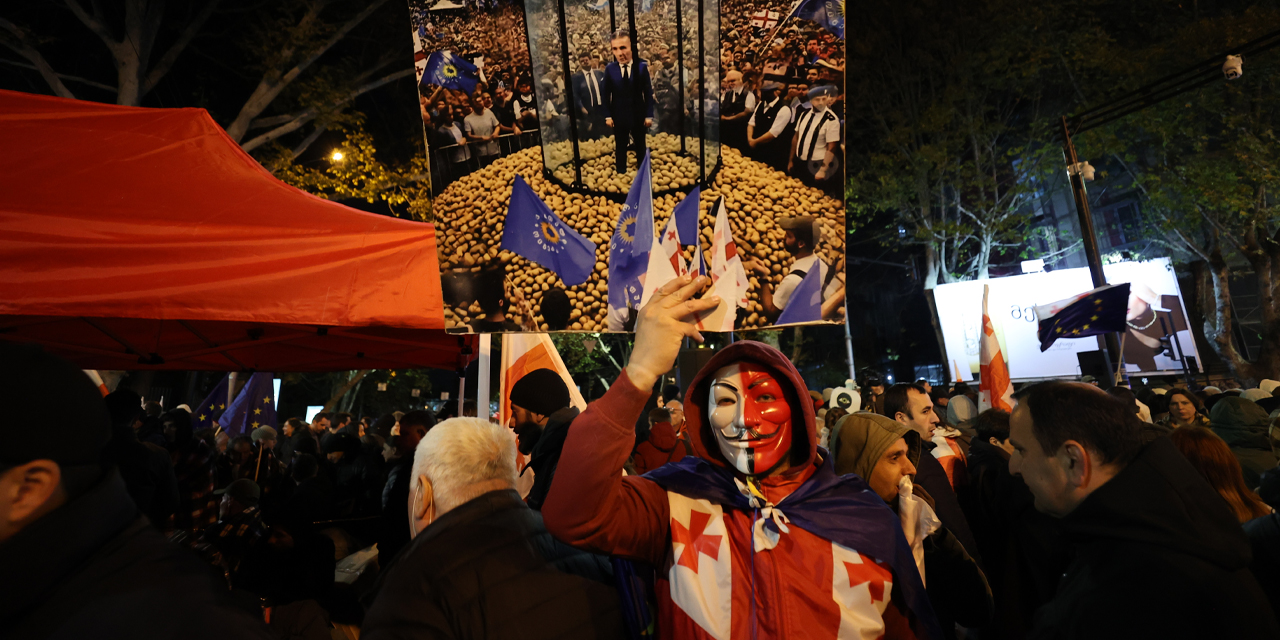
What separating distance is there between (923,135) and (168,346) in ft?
67.3

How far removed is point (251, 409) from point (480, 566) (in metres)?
8.03

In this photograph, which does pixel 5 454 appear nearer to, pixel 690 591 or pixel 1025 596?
pixel 690 591

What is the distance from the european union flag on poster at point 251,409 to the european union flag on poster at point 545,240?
6.93m

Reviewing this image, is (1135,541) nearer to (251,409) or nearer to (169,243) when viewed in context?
(169,243)

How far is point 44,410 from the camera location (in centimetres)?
138

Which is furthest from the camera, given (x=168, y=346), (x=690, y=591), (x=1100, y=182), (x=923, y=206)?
(x=1100, y=182)

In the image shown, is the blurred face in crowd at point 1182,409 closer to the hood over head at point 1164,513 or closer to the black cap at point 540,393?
the hood over head at point 1164,513

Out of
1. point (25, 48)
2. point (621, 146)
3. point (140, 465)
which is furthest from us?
point (25, 48)

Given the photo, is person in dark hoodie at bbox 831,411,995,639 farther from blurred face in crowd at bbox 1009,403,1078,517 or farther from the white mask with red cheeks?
the white mask with red cheeks

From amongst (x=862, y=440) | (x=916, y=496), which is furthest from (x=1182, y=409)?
(x=916, y=496)

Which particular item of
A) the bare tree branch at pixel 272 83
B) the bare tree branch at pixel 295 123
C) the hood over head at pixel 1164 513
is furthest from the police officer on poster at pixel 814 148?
the bare tree branch at pixel 295 123

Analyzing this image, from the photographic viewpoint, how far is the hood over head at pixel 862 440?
10.5 ft

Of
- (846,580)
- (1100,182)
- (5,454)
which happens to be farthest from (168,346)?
(1100,182)

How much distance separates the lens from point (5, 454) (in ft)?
4.32
